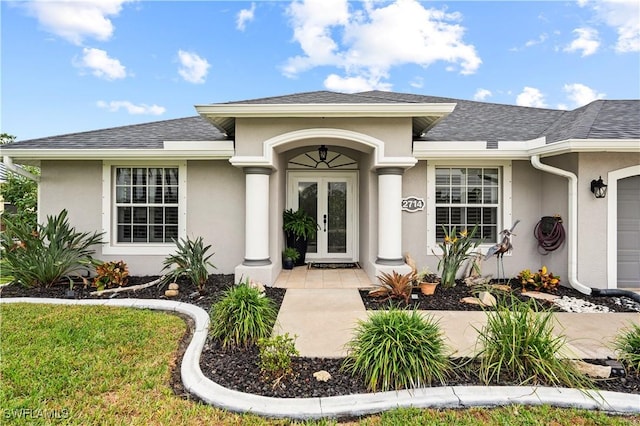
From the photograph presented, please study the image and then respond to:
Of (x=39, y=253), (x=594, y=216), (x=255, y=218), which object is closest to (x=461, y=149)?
(x=594, y=216)

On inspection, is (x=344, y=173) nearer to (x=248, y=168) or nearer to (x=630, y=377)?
(x=248, y=168)

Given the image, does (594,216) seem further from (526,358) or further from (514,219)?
(526,358)

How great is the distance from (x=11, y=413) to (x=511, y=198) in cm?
854

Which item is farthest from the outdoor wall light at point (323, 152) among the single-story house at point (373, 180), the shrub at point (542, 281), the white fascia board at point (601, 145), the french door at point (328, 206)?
the shrub at point (542, 281)

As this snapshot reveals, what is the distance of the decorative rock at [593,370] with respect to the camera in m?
3.07

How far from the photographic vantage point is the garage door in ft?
20.2

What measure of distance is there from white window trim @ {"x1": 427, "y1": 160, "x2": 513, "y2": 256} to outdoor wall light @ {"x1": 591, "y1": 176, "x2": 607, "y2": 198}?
1447 millimetres

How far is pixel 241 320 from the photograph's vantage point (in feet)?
12.5

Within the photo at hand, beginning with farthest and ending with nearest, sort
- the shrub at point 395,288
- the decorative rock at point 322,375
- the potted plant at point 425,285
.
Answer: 1. the potted plant at point 425,285
2. the shrub at point 395,288
3. the decorative rock at point 322,375

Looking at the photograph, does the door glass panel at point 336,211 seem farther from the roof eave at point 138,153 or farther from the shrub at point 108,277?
the shrub at point 108,277

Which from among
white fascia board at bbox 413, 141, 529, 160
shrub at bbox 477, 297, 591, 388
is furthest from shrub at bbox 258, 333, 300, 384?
white fascia board at bbox 413, 141, 529, 160

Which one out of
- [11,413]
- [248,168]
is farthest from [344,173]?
[11,413]

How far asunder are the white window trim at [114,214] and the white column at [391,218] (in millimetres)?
4513

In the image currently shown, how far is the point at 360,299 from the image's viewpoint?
5.57 m
